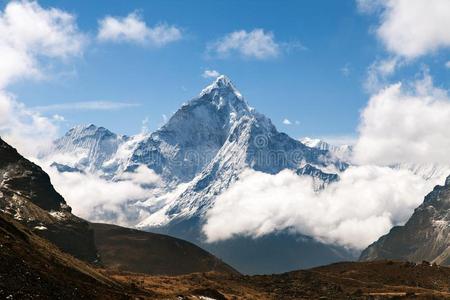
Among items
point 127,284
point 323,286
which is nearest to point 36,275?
point 127,284

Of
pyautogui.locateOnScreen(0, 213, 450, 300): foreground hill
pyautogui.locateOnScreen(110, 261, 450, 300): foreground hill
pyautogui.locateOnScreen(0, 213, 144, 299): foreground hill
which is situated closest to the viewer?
pyautogui.locateOnScreen(0, 213, 144, 299): foreground hill

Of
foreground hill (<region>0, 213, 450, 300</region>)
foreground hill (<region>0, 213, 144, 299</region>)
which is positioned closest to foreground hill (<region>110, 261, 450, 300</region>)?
foreground hill (<region>0, 213, 450, 300</region>)

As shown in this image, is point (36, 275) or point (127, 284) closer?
point (36, 275)

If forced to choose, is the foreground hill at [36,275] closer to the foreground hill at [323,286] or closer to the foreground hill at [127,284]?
the foreground hill at [127,284]

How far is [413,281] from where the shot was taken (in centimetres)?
19050

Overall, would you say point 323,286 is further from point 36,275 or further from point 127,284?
point 36,275

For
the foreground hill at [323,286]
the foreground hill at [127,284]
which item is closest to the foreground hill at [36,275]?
the foreground hill at [127,284]

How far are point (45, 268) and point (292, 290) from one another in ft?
355

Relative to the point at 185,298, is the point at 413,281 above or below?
above

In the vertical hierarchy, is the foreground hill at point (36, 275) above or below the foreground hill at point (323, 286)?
below

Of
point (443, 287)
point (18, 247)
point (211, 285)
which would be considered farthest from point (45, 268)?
point (443, 287)

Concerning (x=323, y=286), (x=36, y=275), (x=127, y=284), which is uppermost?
(x=323, y=286)

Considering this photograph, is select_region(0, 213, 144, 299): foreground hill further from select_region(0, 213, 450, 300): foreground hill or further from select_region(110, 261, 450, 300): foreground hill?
select_region(110, 261, 450, 300): foreground hill

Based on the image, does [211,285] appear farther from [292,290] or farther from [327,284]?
[327,284]
